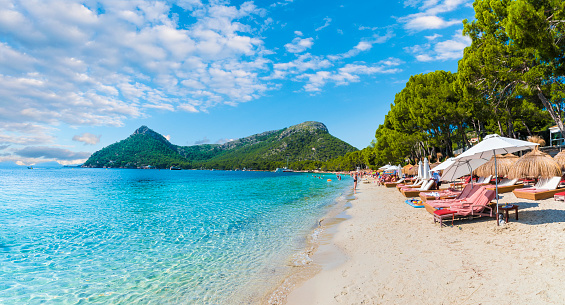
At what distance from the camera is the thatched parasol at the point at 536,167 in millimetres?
12875

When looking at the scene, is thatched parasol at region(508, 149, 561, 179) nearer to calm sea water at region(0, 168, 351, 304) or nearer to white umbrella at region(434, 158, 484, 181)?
white umbrella at region(434, 158, 484, 181)

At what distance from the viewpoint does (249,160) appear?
18312 cm

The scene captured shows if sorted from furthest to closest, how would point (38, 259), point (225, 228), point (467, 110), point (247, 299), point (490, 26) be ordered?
point (467, 110)
point (490, 26)
point (225, 228)
point (38, 259)
point (247, 299)

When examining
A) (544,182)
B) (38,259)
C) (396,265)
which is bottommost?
(38,259)

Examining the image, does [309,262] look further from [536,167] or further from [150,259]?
[536,167]

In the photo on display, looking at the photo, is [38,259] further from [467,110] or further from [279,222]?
[467,110]

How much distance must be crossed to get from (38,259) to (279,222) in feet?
27.7

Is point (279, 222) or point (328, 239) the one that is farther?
point (279, 222)

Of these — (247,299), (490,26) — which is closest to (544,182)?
(490,26)

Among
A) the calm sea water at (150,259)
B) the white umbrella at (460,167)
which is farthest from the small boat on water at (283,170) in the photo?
the white umbrella at (460,167)

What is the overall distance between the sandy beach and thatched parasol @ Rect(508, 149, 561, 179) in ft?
19.5

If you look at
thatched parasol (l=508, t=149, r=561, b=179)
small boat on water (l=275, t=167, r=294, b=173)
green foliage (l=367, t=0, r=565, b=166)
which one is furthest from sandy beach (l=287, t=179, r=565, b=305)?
small boat on water (l=275, t=167, r=294, b=173)

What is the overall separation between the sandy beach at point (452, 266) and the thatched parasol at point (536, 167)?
595 centimetres

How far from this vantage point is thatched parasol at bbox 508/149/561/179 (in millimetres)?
12875
